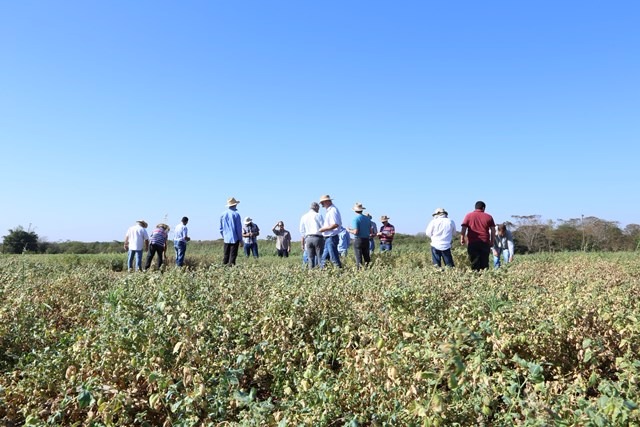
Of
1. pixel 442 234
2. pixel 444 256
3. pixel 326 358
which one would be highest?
pixel 442 234

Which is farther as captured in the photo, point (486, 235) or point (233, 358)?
point (486, 235)

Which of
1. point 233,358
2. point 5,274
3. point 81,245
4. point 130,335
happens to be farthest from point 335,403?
point 81,245

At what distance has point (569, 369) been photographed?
10.9 ft

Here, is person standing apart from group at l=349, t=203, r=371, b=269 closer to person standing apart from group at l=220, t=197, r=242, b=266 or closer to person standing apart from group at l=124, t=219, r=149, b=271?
person standing apart from group at l=220, t=197, r=242, b=266

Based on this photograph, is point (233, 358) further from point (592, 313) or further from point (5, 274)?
point (5, 274)

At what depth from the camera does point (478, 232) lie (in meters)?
9.37

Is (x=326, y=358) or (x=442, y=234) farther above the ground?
(x=442, y=234)

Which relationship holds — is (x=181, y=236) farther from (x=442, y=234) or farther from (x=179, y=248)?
(x=442, y=234)

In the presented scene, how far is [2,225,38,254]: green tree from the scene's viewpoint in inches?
1013

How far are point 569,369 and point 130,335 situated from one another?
2.88m

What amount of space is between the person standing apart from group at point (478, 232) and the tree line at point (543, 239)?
17607 millimetres

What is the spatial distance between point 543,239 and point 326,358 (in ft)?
87.8

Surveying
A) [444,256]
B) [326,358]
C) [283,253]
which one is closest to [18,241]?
[283,253]

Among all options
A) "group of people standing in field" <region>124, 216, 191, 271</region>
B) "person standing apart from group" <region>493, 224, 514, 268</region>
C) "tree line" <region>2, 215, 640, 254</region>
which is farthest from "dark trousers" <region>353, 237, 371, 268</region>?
"tree line" <region>2, 215, 640, 254</region>
